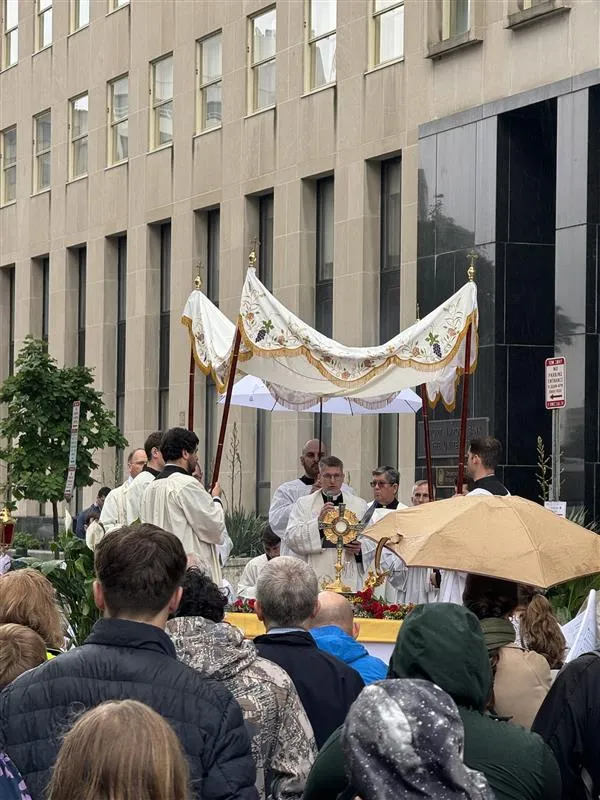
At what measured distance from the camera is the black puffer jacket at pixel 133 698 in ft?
15.0

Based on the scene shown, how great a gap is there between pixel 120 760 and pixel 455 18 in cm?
2296

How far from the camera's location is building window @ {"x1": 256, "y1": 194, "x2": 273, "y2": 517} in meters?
29.9

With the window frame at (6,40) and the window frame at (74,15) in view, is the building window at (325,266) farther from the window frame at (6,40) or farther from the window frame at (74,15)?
→ the window frame at (6,40)

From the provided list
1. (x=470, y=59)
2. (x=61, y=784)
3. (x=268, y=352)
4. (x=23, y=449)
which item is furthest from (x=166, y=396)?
(x=61, y=784)

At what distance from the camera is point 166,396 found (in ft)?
109

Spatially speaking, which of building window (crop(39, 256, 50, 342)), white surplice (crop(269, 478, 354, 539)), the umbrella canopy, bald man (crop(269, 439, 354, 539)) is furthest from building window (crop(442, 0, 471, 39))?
building window (crop(39, 256, 50, 342))

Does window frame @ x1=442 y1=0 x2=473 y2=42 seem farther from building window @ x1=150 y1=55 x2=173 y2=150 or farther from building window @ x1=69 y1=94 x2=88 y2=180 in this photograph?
building window @ x1=69 y1=94 x2=88 y2=180

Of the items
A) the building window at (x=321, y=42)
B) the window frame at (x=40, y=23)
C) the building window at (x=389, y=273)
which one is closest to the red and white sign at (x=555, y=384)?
the building window at (x=389, y=273)

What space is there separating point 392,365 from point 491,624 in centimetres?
805

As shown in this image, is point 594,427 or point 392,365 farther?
point 594,427

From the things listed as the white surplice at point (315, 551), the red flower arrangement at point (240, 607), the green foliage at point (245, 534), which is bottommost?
the green foliage at point (245, 534)

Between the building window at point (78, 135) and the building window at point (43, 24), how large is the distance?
7.92 ft

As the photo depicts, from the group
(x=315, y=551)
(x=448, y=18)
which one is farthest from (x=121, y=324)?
(x=315, y=551)

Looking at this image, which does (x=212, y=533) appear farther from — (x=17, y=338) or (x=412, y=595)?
(x=17, y=338)
